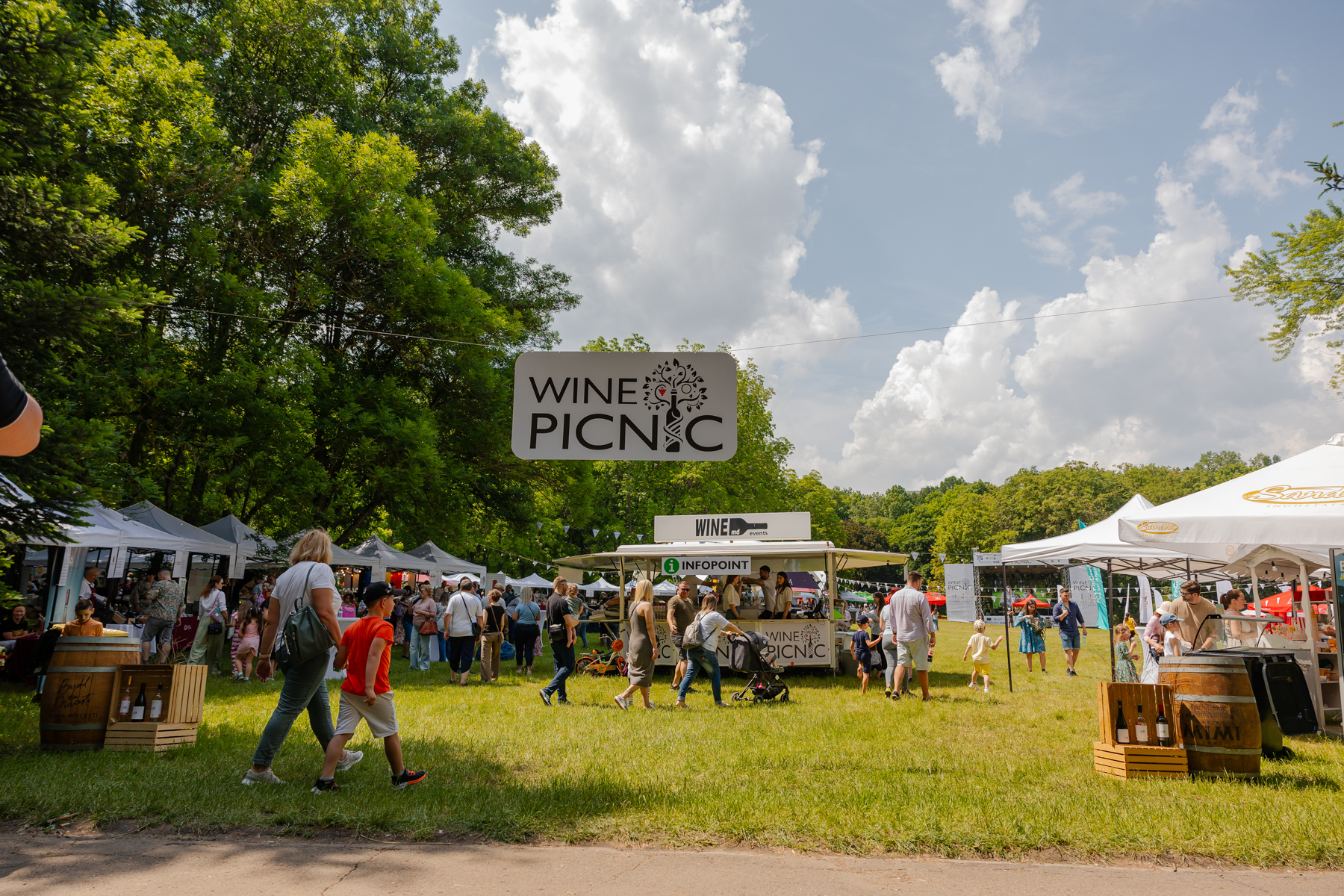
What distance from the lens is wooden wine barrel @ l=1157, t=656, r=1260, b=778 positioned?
20.9ft

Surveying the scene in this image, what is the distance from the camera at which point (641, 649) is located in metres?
10.7

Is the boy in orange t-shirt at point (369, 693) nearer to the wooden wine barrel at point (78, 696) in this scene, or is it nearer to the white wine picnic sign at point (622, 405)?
the white wine picnic sign at point (622, 405)

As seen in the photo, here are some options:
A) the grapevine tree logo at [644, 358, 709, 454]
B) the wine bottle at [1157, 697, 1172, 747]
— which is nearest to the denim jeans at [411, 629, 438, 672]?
the grapevine tree logo at [644, 358, 709, 454]

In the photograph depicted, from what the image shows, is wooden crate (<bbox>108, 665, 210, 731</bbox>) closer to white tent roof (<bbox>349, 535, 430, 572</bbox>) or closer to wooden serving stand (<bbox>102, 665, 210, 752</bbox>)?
wooden serving stand (<bbox>102, 665, 210, 752</bbox>)

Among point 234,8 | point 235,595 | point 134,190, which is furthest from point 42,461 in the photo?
point 234,8

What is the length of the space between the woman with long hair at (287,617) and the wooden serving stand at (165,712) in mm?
1627

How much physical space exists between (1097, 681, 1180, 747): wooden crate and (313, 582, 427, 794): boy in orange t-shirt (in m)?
5.35

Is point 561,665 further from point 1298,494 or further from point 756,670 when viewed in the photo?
point 1298,494

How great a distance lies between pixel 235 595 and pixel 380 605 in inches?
588

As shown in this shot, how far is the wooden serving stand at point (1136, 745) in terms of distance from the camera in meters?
6.36

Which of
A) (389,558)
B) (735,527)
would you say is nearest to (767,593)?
(735,527)

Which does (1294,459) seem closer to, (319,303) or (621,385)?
(621,385)

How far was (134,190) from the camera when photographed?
14.4 m

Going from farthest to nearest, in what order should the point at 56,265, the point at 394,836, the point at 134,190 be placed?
the point at 134,190, the point at 56,265, the point at 394,836
